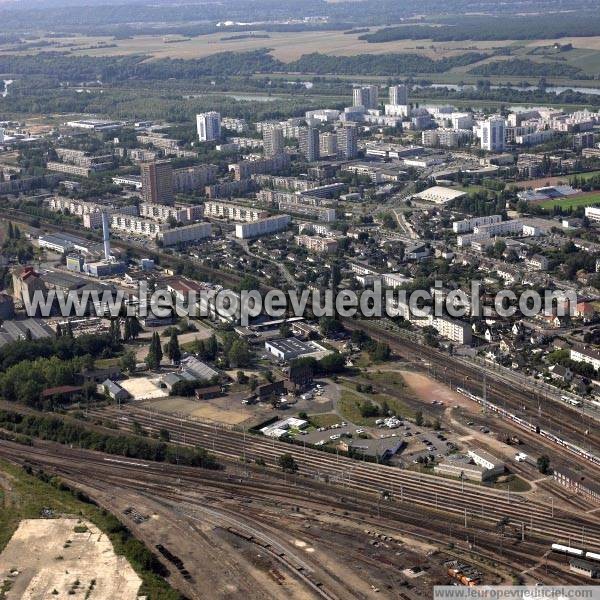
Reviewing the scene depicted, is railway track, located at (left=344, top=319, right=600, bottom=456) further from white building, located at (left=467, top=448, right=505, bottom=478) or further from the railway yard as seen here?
white building, located at (left=467, top=448, right=505, bottom=478)

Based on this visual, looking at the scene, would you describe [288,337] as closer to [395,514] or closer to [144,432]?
[144,432]

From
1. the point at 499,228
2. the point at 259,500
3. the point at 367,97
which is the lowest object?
the point at 259,500

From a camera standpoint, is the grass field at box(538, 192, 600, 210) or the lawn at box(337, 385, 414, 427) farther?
the grass field at box(538, 192, 600, 210)

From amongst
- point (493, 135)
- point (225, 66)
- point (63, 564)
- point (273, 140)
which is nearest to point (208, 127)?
point (273, 140)

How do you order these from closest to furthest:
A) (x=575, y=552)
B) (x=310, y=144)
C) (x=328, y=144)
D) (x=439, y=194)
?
1. (x=575, y=552)
2. (x=439, y=194)
3. (x=310, y=144)
4. (x=328, y=144)

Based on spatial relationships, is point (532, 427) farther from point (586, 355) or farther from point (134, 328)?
point (134, 328)

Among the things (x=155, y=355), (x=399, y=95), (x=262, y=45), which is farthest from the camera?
(x=262, y=45)

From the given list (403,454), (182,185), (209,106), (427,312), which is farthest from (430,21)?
(403,454)

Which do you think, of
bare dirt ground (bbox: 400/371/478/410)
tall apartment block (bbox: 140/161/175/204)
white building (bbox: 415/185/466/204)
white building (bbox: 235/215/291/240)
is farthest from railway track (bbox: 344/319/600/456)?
tall apartment block (bbox: 140/161/175/204)
